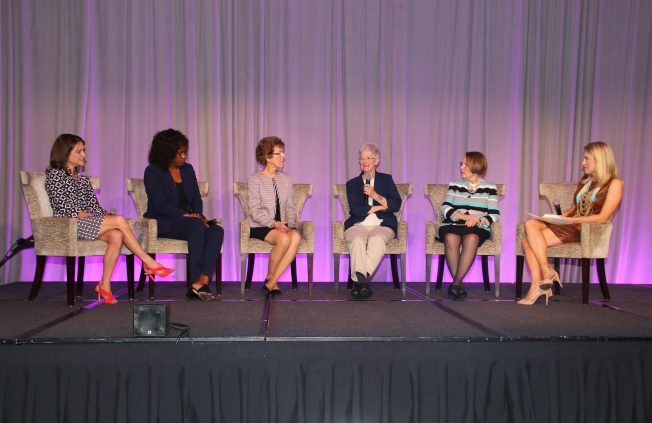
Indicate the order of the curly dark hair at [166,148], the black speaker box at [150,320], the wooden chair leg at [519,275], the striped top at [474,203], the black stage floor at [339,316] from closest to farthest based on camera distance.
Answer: the black speaker box at [150,320] → the black stage floor at [339,316] → the wooden chair leg at [519,275] → the curly dark hair at [166,148] → the striped top at [474,203]

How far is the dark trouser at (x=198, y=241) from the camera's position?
4031mm

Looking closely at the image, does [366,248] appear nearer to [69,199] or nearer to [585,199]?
[585,199]

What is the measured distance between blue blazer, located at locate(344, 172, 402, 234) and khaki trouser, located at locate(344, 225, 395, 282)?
202 mm

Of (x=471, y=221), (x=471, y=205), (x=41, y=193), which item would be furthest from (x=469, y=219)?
(x=41, y=193)

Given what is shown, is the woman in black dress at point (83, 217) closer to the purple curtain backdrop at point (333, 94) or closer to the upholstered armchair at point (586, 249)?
the purple curtain backdrop at point (333, 94)

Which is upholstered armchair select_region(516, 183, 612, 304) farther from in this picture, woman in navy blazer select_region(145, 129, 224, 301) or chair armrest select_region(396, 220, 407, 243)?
woman in navy blazer select_region(145, 129, 224, 301)

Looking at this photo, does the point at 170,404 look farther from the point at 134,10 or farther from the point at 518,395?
the point at 134,10

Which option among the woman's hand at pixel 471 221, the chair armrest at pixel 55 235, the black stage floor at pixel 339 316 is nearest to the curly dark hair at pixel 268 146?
the black stage floor at pixel 339 316

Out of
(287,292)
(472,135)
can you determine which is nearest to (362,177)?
(287,292)

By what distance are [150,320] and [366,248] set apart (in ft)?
6.81

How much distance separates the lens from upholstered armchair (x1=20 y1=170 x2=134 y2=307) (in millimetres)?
3723

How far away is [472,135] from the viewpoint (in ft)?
18.4

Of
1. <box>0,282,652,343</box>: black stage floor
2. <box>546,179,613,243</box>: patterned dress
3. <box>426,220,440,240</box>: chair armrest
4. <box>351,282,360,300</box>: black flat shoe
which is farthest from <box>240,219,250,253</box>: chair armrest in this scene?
<box>546,179,613,243</box>: patterned dress

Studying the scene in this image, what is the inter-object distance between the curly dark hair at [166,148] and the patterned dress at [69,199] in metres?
0.63
